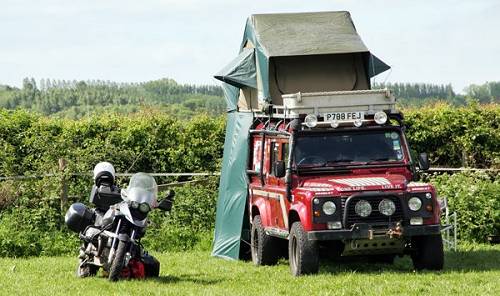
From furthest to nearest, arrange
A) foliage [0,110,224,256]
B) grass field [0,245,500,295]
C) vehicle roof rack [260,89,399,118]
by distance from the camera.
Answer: foliage [0,110,224,256] → vehicle roof rack [260,89,399,118] → grass field [0,245,500,295]

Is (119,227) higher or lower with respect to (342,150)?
lower

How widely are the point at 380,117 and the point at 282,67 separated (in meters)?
2.78

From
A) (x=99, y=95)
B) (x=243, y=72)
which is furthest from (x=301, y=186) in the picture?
(x=99, y=95)

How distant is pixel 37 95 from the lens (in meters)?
42.0

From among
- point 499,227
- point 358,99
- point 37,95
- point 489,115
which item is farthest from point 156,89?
point 358,99

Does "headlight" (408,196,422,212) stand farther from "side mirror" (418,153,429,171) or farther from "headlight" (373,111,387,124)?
"headlight" (373,111,387,124)

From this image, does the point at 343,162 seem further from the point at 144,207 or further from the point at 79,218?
the point at 79,218

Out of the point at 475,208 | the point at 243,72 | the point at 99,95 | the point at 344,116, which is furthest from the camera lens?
the point at 99,95

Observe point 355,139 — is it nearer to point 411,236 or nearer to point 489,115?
point 411,236

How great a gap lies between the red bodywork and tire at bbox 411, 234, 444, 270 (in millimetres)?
335

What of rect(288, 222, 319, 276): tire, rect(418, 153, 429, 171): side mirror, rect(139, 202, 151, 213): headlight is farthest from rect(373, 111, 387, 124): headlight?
rect(139, 202, 151, 213): headlight

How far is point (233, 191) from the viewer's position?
62.7 feet

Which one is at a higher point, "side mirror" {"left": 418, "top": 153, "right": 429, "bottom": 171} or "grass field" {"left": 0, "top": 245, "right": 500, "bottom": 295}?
"side mirror" {"left": 418, "top": 153, "right": 429, "bottom": 171}

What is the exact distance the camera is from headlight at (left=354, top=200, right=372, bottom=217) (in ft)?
48.4
